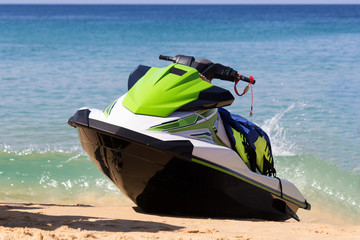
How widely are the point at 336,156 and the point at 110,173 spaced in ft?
14.8

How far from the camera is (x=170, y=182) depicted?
3994 millimetres

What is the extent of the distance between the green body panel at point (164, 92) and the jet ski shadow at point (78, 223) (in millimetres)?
711

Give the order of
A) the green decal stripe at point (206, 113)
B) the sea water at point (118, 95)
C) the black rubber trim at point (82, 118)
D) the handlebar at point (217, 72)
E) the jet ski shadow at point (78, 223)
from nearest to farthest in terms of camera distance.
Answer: the jet ski shadow at point (78, 223) → the black rubber trim at point (82, 118) → the green decal stripe at point (206, 113) → the handlebar at point (217, 72) → the sea water at point (118, 95)

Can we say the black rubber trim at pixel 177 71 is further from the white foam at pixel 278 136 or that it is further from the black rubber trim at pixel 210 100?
the white foam at pixel 278 136

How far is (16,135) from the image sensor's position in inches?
348

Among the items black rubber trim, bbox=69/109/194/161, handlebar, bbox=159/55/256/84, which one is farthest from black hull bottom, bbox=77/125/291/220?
handlebar, bbox=159/55/256/84

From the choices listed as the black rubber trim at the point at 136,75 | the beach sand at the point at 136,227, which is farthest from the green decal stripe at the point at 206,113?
the beach sand at the point at 136,227

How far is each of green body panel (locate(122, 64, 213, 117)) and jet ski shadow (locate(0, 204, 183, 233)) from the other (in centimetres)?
71

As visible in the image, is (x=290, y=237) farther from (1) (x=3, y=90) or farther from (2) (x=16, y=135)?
(1) (x=3, y=90)

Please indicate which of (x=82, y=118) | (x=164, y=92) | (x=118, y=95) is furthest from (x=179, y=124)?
(x=118, y=95)

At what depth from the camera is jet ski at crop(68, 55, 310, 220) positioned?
12.5 feet

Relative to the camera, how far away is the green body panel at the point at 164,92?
12.8 ft

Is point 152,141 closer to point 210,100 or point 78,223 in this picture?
point 210,100

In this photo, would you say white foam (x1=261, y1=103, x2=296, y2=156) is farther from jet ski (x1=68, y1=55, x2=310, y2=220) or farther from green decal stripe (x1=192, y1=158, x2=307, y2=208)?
jet ski (x1=68, y1=55, x2=310, y2=220)
